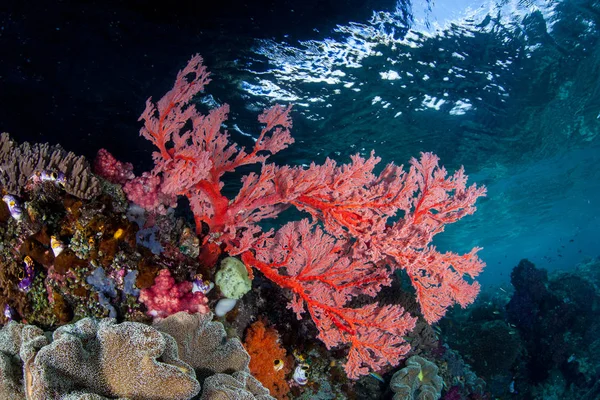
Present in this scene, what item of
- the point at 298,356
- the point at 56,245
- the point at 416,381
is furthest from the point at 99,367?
the point at 416,381

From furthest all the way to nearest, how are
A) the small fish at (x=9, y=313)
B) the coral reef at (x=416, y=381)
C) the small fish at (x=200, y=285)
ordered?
the coral reef at (x=416, y=381)
the small fish at (x=200, y=285)
the small fish at (x=9, y=313)

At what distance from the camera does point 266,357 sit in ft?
18.6

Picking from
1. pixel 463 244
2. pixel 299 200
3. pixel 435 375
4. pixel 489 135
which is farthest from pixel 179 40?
pixel 463 244

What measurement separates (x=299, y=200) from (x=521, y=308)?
1589cm

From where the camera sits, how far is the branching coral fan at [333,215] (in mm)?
4559

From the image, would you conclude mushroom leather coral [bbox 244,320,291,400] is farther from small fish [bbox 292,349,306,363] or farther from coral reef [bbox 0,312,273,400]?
coral reef [bbox 0,312,273,400]

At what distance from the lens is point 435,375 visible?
25.6ft

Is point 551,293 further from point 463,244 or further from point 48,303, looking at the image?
point 463,244

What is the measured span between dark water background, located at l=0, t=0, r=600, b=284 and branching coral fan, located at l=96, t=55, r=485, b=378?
3.76 metres

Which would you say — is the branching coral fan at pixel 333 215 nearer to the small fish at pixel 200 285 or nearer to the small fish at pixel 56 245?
the small fish at pixel 200 285

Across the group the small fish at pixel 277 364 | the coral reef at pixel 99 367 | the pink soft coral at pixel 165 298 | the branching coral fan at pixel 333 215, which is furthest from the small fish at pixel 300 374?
the coral reef at pixel 99 367

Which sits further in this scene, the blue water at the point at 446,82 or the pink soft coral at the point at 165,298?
the blue water at the point at 446,82

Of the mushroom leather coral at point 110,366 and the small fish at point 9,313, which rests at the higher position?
the mushroom leather coral at point 110,366

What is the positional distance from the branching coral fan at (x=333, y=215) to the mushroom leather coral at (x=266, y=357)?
1146mm
